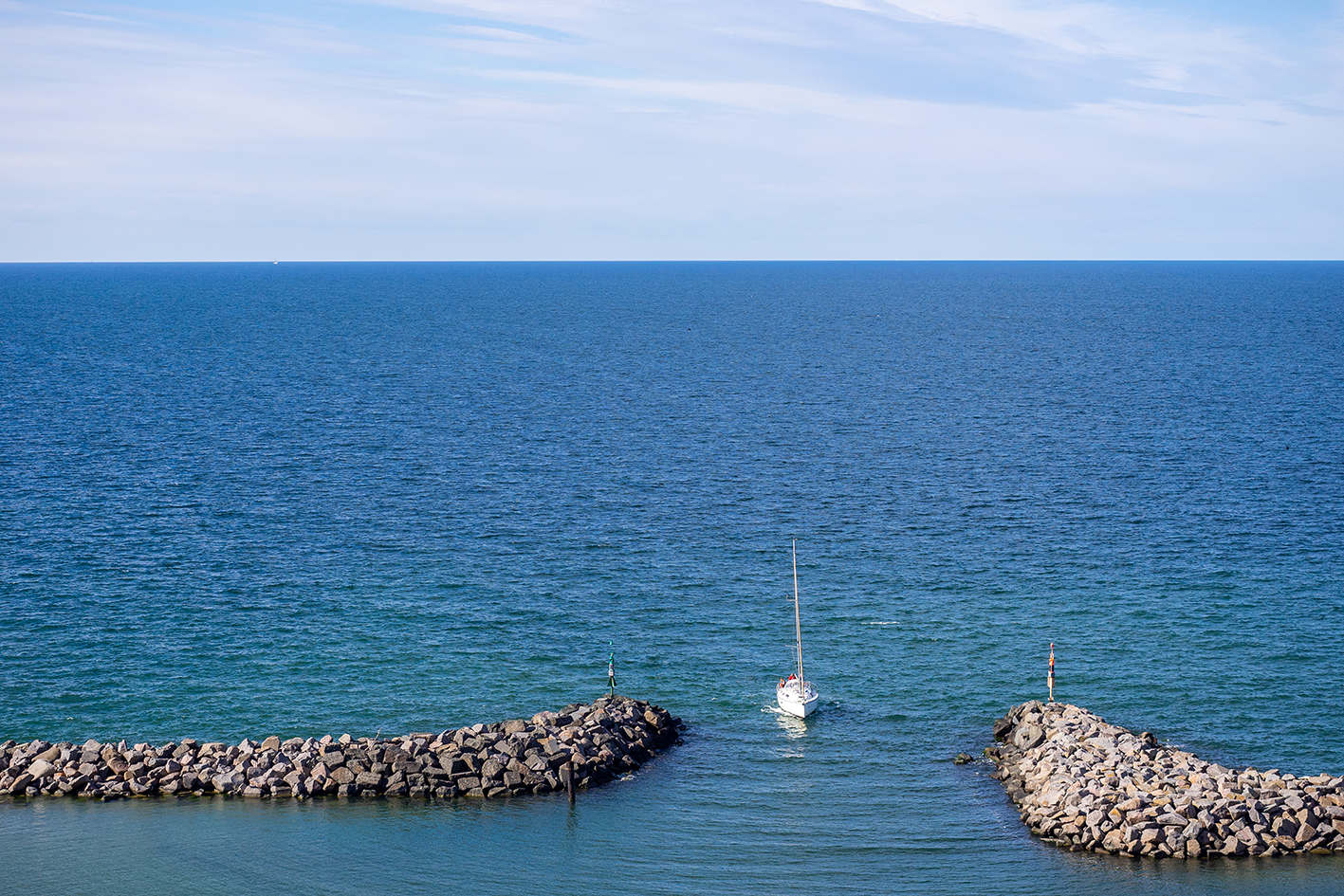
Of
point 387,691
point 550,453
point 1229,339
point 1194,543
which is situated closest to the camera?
point 387,691

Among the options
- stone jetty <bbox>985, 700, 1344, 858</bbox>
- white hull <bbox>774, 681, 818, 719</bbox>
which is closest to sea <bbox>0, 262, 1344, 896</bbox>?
white hull <bbox>774, 681, 818, 719</bbox>

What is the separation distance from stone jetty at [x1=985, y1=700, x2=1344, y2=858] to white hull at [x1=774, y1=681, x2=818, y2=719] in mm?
8099

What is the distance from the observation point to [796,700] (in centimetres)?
4828

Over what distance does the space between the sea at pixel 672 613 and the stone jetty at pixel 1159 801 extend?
2.58ft

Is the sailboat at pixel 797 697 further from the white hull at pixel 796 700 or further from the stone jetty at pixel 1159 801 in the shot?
the stone jetty at pixel 1159 801

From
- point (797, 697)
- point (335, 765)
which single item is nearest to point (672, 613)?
point (797, 697)

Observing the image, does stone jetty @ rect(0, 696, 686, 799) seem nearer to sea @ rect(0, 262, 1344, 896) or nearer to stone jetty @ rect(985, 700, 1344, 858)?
sea @ rect(0, 262, 1344, 896)

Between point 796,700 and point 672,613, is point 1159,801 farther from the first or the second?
point 672,613

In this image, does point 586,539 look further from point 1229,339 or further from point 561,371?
point 1229,339

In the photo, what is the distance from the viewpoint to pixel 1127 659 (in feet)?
176

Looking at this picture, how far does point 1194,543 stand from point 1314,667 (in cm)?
1800

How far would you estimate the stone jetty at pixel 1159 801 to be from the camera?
119ft

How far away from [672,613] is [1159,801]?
89.7 ft

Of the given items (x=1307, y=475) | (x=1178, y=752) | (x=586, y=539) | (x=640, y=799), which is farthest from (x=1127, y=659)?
(x=1307, y=475)
